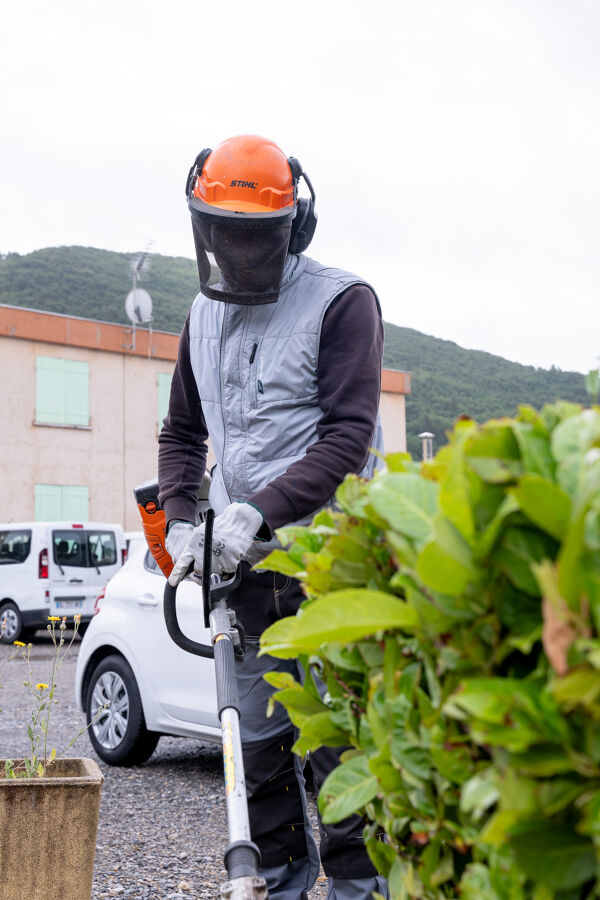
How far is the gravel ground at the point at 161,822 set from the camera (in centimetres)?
427

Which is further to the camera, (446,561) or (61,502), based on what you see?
(61,502)

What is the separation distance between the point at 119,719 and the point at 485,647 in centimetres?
590

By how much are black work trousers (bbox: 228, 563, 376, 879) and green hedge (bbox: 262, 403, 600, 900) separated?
4.98 feet

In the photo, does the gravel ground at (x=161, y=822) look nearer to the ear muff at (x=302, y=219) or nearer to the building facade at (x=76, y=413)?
the ear muff at (x=302, y=219)

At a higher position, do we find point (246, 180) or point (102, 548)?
point (246, 180)

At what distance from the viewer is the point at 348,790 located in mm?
1320

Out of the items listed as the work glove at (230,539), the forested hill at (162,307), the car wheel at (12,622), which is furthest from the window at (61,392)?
the work glove at (230,539)

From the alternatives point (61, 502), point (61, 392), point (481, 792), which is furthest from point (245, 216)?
point (61, 392)

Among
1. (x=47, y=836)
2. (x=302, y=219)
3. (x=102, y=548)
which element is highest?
(x=302, y=219)

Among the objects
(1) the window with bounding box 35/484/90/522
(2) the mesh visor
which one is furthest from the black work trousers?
(1) the window with bounding box 35/484/90/522

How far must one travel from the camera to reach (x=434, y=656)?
1.11 meters

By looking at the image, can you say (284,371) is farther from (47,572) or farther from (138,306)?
(138,306)

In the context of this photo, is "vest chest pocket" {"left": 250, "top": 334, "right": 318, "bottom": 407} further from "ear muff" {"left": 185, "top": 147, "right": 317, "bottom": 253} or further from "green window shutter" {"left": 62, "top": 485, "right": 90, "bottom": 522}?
"green window shutter" {"left": 62, "top": 485, "right": 90, "bottom": 522}

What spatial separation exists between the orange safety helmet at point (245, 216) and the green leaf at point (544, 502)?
1.92 metres
